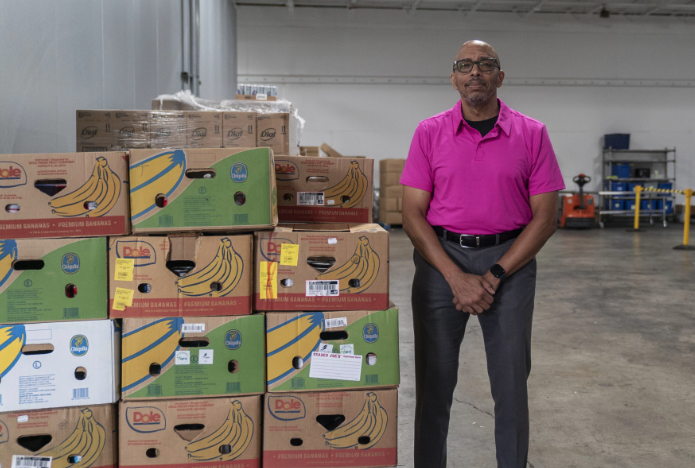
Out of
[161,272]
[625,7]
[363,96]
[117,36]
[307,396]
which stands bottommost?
[307,396]

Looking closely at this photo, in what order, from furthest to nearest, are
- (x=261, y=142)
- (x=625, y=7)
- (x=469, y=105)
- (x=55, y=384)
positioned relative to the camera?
(x=625, y=7) < (x=261, y=142) < (x=469, y=105) < (x=55, y=384)

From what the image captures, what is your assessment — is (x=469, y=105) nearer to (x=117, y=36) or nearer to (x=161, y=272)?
(x=161, y=272)

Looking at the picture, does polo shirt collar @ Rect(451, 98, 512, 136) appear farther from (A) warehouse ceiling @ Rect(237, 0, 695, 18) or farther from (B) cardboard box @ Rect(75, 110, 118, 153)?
(A) warehouse ceiling @ Rect(237, 0, 695, 18)

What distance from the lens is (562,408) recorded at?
3207mm

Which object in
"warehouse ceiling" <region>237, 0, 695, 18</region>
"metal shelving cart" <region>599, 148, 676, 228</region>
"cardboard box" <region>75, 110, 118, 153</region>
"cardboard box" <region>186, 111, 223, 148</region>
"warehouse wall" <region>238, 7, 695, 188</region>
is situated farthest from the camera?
"metal shelving cart" <region>599, 148, 676, 228</region>

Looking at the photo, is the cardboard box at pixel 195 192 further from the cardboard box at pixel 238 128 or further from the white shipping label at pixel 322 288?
the cardboard box at pixel 238 128

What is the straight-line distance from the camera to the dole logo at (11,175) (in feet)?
6.27

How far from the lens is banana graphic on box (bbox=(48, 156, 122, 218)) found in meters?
1.94

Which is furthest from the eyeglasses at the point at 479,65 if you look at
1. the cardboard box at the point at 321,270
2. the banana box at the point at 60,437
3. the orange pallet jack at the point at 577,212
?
the orange pallet jack at the point at 577,212

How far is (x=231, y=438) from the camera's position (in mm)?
1992

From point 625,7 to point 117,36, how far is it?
13213mm

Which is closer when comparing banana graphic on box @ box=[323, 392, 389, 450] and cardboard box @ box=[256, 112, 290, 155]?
banana graphic on box @ box=[323, 392, 389, 450]

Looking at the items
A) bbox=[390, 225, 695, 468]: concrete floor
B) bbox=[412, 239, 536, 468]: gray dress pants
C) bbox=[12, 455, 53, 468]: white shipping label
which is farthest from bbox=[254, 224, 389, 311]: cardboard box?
bbox=[390, 225, 695, 468]: concrete floor

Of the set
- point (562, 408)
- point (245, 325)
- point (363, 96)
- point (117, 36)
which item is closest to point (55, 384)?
point (245, 325)
